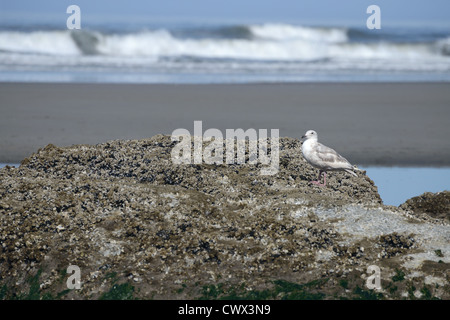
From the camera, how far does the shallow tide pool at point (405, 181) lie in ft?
25.9

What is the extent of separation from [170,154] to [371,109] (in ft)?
29.0

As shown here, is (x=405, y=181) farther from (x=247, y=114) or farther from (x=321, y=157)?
(x=247, y=114)

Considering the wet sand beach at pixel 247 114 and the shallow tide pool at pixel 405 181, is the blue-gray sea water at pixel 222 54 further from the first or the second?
the shallow tide pool at pixel 405 181

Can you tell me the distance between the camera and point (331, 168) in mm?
6438

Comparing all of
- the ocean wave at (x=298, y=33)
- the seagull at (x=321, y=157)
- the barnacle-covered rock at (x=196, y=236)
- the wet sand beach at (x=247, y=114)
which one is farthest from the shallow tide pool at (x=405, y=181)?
the ocean wave at (x=298, y=33)

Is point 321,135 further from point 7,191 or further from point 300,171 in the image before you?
point 7,191

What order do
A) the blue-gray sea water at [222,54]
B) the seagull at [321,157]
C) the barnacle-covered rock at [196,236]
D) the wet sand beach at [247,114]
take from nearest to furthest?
the barnacle-covered rock at [196,236] → the seagull at [321,157] → the wet sand beach at [247,114] → the blue-gray sea water at [222,54]

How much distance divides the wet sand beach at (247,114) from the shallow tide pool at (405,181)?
0.46m

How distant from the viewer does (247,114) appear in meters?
14.0

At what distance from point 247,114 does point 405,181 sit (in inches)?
227

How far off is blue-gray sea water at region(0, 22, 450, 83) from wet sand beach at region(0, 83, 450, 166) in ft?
7.53

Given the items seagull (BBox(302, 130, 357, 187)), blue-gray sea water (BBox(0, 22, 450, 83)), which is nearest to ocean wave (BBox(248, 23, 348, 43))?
blue-gray sea water (BBox(0, 22, 450, 83))

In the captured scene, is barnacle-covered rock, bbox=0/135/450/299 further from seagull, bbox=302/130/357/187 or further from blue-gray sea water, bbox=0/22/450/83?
blue-gray sea water, bbox=0/22/450/83
